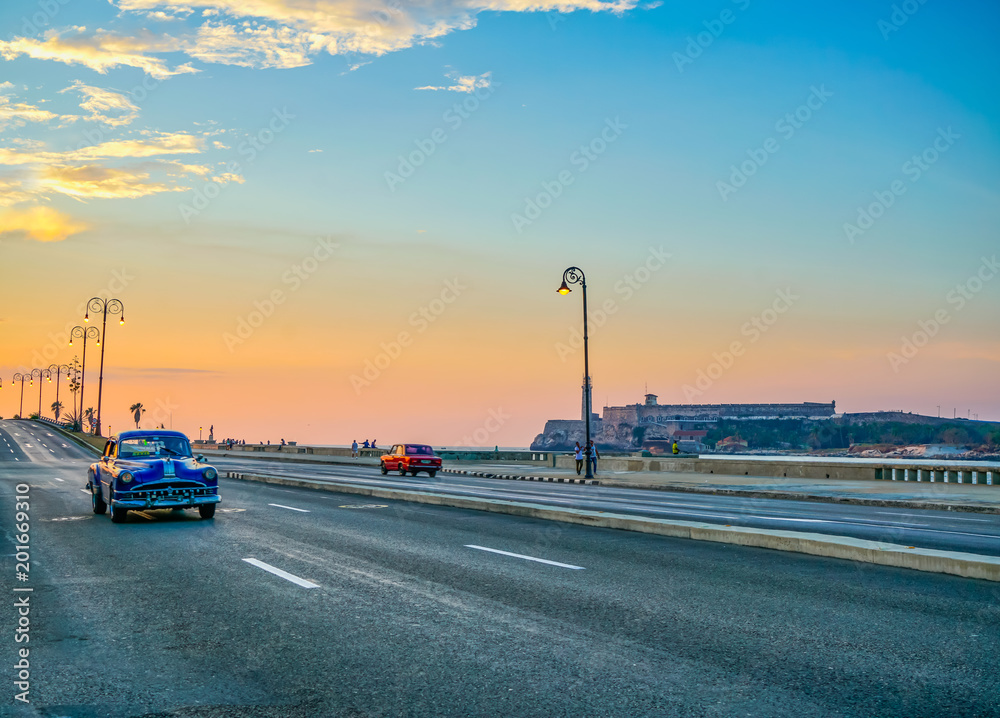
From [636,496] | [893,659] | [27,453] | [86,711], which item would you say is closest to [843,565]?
[893,659]

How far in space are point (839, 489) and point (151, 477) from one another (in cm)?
2265

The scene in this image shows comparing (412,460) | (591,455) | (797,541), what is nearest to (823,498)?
(797,541)

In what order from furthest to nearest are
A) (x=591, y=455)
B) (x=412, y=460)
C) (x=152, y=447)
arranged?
(x=412, y=460)
(x=591, y=455)
(x=152, y=447)

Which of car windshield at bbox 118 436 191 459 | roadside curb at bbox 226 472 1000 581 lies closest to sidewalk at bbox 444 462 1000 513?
roadside curb at bbox 226 472 1000 581

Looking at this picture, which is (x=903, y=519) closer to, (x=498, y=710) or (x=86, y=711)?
(x=498, y=710)

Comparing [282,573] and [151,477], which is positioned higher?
[151,477]

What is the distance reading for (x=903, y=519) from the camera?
18.0 metres

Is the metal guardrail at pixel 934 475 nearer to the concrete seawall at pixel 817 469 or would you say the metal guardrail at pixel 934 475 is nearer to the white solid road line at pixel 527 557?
the concrete seawall at pixel 817 469

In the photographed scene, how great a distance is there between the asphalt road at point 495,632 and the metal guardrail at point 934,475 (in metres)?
23.3

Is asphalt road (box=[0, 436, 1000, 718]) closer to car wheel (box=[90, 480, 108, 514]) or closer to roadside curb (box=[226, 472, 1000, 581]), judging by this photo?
roadside curb (box=[226, 472, 1000, 581])

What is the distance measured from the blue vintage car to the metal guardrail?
27.5 meters

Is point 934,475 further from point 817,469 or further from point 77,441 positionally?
point 77,441

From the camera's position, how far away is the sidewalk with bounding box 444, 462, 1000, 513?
22.8 meters

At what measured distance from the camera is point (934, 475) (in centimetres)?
3197
